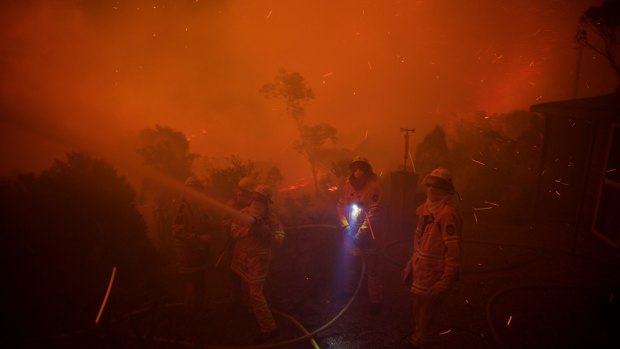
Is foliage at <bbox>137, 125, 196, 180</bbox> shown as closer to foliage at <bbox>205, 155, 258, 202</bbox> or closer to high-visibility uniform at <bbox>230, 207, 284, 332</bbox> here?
foliage at <bbox>205, 155, 258, 202</bbox>

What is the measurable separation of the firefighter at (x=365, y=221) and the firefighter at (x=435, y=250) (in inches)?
56.1

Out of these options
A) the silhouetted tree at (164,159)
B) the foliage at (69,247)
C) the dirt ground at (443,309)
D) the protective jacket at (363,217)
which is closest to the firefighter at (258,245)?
the dirt ground at (443,309)

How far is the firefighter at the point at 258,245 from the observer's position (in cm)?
504

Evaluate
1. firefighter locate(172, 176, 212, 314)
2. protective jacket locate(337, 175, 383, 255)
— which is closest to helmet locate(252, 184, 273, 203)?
firefighter locate(172, 176, 212, 314)

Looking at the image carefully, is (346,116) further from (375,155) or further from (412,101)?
(375,155)

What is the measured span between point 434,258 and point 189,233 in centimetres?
374

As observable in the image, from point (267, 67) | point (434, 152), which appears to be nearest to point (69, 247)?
point (434, 152)

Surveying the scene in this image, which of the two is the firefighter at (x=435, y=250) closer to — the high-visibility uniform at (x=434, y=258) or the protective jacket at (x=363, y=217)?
the high-visibility uniform at (x=434, y=258)

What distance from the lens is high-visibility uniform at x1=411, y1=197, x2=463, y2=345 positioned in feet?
13.4

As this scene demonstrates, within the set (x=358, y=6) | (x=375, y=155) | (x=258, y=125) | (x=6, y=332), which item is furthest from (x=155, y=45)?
(x=358, y=6)

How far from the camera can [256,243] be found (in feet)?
16.7

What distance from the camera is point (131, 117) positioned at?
36719 millimetres

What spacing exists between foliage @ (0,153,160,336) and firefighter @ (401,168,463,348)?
5165mm

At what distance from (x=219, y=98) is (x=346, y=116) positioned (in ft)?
95.4
